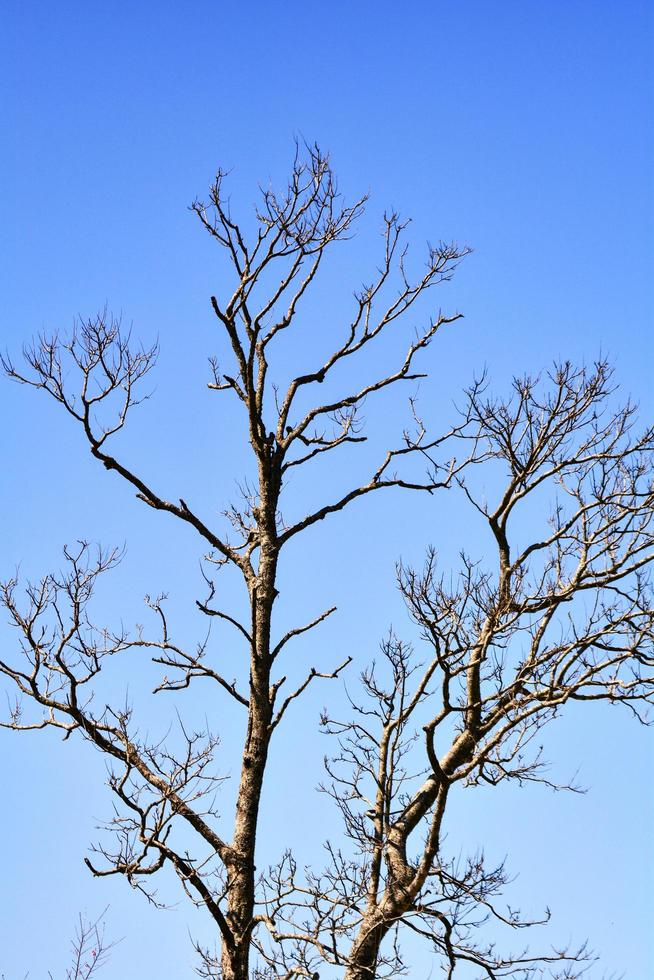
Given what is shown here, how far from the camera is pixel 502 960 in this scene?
7.39 m

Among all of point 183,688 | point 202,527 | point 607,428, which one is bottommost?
point 183,688

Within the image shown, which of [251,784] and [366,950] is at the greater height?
[251,784]

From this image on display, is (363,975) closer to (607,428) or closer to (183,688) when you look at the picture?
(183,688)

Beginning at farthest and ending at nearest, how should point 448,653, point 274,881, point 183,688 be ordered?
point 183,688, point 274,881, point 448,653

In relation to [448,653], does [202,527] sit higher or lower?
higher

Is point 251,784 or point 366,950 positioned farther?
point 251,784

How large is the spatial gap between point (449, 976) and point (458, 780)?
1359 mm

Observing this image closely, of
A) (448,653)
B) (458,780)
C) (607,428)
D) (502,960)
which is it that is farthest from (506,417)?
(502,960)

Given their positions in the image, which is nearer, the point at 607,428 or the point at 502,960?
the point at 502,960

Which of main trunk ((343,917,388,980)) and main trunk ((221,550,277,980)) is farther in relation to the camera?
main trunk ((343,917,388,980))

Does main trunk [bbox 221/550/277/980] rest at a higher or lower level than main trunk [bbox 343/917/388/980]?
higher

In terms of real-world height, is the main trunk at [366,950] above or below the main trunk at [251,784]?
below

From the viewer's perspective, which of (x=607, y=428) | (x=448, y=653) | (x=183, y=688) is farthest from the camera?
(x=607, y=428)

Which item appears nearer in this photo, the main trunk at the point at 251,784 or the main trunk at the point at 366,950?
the main trunk at the point at 251,784
